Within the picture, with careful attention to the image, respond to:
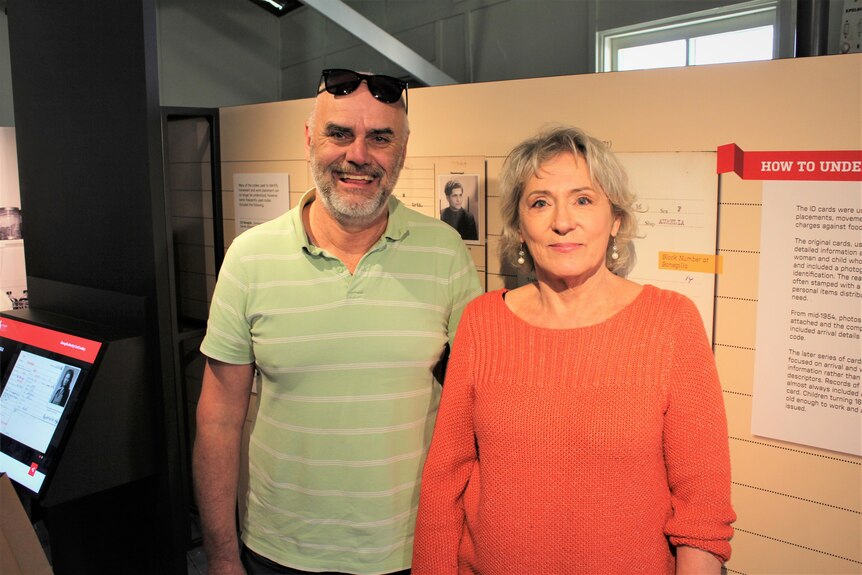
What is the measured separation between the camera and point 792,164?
1362 mm

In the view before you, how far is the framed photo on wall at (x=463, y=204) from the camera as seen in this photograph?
5.94ft

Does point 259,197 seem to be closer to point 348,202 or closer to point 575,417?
point 348,202

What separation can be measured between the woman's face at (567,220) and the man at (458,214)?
0.49 meters

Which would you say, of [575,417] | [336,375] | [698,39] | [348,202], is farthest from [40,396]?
[698,39]

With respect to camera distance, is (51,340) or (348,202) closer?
(348,202)

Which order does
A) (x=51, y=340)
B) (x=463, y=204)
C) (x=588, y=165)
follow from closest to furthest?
(x=588, y=165) → (x=51, y=340) → (x=463, y=204)

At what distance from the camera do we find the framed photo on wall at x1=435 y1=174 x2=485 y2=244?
1810 mm

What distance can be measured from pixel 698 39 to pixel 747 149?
179cm

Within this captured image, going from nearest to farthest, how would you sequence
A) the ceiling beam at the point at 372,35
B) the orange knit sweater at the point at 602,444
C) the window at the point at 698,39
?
the orange knit sweater at the point at 602,444 → the window at the point at 698,39 → the ceiling beam at the point at 372,35

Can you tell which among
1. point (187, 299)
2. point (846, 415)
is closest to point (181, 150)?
point (187, 299)

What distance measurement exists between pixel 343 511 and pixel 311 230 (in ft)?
2.23

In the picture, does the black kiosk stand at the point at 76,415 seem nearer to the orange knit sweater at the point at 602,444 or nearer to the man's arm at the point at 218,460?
the man's arm at the point at 218,460

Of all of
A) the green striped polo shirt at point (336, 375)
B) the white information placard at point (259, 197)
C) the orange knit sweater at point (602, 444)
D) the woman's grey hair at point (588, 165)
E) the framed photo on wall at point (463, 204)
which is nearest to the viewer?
the orange knit sweater at point (602, 444)

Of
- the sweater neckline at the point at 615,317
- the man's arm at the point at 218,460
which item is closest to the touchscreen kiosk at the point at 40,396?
the man's arm at the point at 218,460
